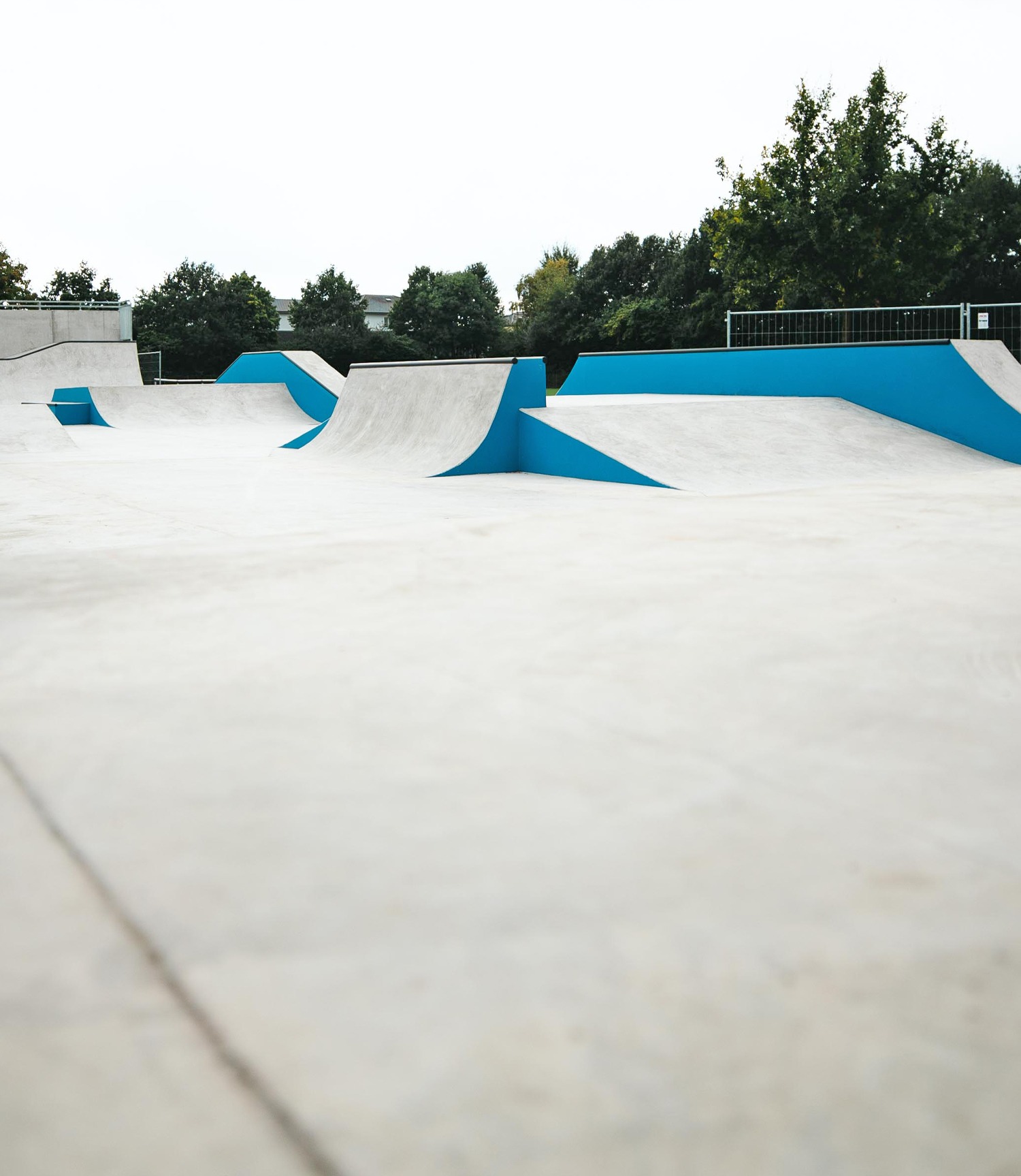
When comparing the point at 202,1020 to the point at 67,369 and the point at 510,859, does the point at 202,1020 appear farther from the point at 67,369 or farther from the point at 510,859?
the point at 67,369

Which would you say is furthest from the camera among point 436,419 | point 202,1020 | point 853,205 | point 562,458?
point 853,205

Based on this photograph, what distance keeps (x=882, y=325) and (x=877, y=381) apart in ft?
13.1

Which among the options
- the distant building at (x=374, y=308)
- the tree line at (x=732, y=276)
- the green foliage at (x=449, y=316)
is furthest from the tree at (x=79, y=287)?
the distant building at (x=374, y=308)

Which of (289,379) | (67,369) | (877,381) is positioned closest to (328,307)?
(67,369)

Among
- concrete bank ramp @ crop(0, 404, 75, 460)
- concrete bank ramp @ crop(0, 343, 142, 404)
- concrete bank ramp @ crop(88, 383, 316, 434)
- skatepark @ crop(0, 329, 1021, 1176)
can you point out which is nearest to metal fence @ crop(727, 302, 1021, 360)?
concrete bank ramp @ crop(88, 383, 316, 434)

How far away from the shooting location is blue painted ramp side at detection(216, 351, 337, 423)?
2151 cm

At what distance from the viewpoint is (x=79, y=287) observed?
65.8 m

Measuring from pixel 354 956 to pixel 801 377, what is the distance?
1302 centimetres

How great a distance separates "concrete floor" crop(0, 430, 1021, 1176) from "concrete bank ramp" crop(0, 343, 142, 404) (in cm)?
2291

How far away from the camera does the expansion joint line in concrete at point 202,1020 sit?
1255 millimetres

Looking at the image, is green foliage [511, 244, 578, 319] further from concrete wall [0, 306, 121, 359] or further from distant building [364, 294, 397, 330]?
concrete wall [0, 306, 121, 359]

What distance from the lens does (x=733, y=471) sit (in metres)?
9.53

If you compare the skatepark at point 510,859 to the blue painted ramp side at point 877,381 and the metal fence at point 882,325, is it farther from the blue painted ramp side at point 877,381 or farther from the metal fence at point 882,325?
the metal fence at point 882,325

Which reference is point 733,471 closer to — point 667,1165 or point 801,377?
point 801,377
